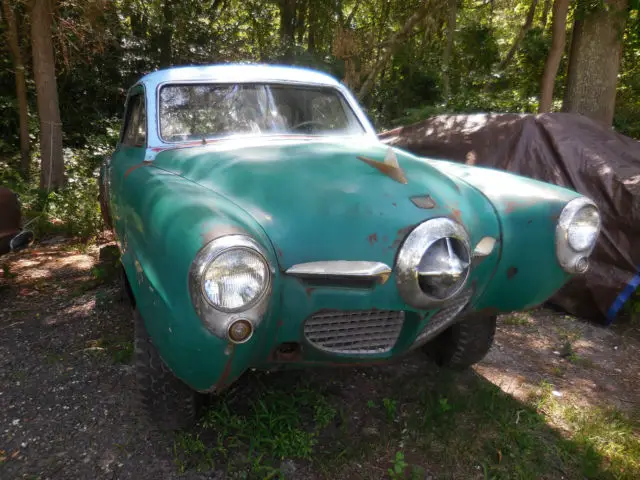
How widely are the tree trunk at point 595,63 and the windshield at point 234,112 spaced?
13.5ft

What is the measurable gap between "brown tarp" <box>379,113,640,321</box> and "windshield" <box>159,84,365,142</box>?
1.70m

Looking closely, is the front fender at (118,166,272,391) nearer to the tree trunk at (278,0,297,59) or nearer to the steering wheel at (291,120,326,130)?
the steering wheel at (291,120,326,130)

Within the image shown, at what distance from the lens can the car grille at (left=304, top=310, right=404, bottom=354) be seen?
5.79ft

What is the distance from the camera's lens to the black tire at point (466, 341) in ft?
8.34

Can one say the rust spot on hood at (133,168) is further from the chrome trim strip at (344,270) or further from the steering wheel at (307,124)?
the chrome trim strip at (344,270)

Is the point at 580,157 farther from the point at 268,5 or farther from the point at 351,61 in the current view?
the point at 268,5

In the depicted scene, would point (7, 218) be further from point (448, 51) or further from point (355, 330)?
point (448, 51)

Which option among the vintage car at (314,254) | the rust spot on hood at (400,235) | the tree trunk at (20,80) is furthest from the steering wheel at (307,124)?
the tree trunk at (20,80)

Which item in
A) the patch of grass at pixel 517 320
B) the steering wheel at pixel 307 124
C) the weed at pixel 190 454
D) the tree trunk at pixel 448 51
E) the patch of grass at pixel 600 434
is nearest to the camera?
the weed at pixel 190 454

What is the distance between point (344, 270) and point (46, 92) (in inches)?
253

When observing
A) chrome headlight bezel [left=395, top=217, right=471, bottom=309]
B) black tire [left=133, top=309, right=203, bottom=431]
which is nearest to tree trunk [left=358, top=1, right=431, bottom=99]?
chrome headlight bezel [left=395, top=217, right=471, bottom=309]

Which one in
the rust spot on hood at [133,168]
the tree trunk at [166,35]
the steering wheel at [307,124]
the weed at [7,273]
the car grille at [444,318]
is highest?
the tree trunk at [166,35]

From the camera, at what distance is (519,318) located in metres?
3.64

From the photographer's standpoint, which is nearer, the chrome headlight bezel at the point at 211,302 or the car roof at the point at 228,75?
the chrome headlight bezel at the point at 211,302
